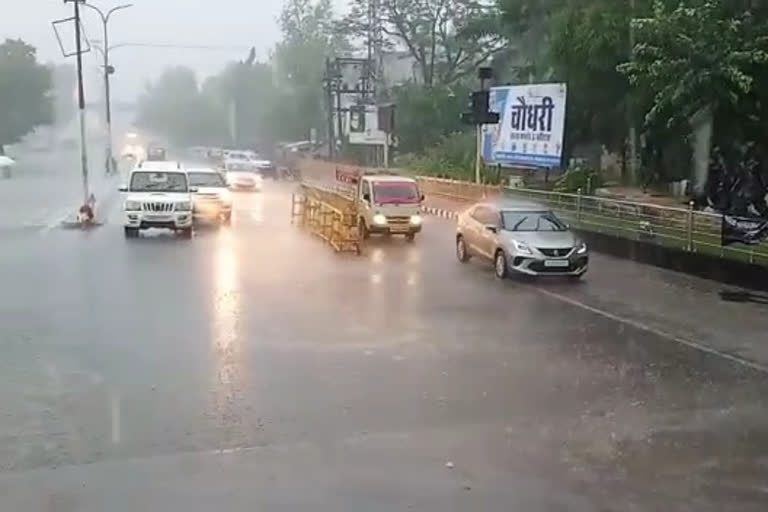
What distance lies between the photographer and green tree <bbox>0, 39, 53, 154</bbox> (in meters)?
71.8

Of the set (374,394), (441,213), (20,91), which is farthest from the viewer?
(20,91)

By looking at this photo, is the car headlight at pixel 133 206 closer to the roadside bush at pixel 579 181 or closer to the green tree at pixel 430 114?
the roadside bush at pixel 579 181

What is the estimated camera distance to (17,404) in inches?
359

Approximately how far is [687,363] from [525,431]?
11.9ft

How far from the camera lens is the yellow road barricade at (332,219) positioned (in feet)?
73.8

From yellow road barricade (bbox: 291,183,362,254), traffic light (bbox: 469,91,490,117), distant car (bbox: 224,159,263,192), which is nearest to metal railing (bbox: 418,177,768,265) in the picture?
traffic light (bbox: 469,91,490,117)

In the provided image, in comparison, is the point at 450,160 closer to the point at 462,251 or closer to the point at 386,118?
the point at 386,118

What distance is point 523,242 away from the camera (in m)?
17.9

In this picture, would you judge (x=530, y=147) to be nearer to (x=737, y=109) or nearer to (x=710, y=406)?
(x=737, y=109)

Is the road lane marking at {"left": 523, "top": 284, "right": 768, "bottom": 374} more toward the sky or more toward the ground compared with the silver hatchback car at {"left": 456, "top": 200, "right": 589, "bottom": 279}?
more toward the ground

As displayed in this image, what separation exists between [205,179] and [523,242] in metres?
14.2

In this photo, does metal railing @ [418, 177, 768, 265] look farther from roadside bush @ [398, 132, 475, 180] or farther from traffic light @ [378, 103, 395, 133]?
traffic light @ [378, 103, 395, 133]

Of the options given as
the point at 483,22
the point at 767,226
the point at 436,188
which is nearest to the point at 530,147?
the point at 436,188

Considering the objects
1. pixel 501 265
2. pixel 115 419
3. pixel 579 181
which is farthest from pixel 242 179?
pixel 115 419
